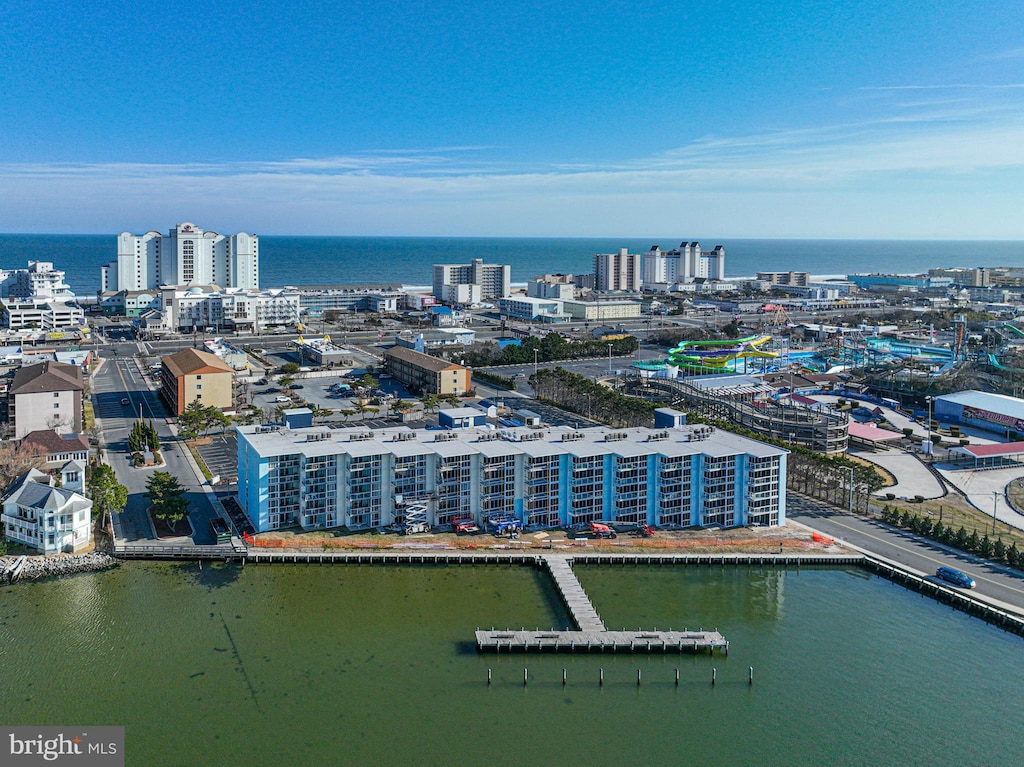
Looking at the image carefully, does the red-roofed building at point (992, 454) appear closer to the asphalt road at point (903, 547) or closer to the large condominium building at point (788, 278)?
the asphalt road at point (903, 547)

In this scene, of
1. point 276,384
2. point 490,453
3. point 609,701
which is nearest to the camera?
point 609,701

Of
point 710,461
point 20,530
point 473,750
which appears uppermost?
point 710,461

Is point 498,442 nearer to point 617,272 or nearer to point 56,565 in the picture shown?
point 56,565

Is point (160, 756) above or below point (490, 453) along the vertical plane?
below

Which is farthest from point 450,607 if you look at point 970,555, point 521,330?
point 521,330

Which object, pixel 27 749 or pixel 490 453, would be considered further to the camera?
pixel 490 453

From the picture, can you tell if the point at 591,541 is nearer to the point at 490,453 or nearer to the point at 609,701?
the point at 490,453

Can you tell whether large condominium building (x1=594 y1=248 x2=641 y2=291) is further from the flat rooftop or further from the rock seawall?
the rock seawall
